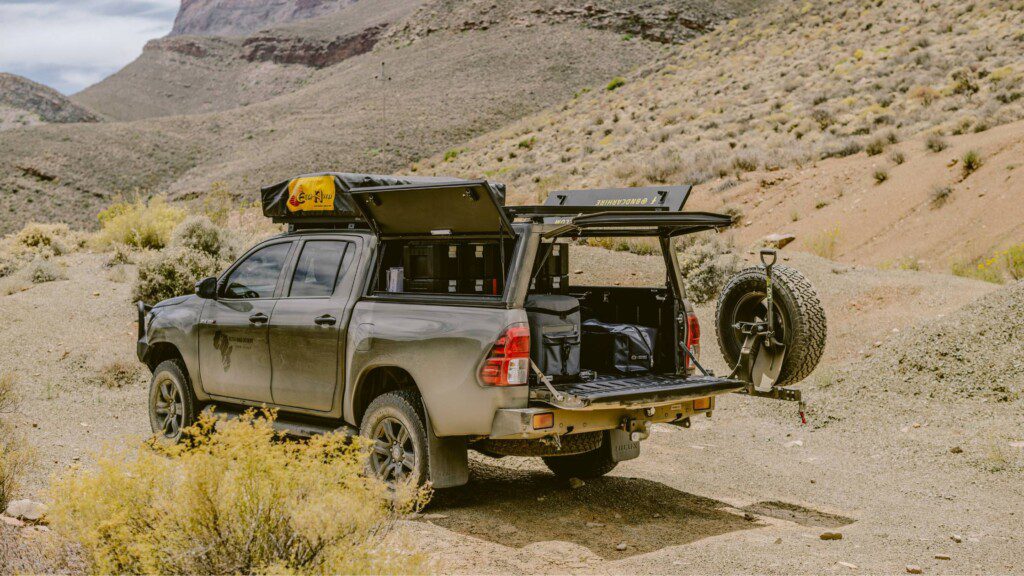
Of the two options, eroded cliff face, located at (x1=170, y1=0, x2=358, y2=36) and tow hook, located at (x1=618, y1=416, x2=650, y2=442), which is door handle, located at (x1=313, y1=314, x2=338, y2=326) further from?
eroded cliff face, located at (x1=170, y1=0, x2=358, y2=36)

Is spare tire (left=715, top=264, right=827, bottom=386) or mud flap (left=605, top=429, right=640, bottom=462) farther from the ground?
spare tire (left=715, top=264, right=827, bottom=386)

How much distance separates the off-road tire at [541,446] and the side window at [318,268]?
179 cm

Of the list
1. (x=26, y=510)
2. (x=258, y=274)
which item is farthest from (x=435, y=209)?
(x=26, y=510)

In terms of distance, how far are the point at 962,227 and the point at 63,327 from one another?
17140 millimetres

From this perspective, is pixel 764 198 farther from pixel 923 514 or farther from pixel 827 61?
pixel 923 514

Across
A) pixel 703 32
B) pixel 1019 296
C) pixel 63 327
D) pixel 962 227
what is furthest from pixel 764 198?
pixel 703 32

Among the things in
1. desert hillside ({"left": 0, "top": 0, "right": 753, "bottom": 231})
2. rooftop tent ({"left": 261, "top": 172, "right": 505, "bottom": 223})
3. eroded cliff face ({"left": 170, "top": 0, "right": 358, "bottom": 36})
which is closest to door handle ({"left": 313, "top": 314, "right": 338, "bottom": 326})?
rooftop tent ({"left": 261, "top": 172, "right": 505, "bottom": 223})

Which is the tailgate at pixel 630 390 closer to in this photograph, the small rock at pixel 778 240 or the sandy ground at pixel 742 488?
the sandy ground at pixel 742 488

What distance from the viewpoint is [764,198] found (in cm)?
2541

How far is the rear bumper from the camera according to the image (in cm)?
584

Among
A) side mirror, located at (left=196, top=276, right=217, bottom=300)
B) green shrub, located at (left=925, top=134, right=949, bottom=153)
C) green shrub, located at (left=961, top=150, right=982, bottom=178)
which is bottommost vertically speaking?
side mirror, located at (left=196, top=276, right=217, bottom=300)

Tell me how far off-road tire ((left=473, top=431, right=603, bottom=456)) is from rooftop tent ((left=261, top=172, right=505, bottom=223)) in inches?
78.3

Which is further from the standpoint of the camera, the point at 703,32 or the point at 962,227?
the point at 703,32

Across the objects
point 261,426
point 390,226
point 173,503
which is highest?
point 390,226
